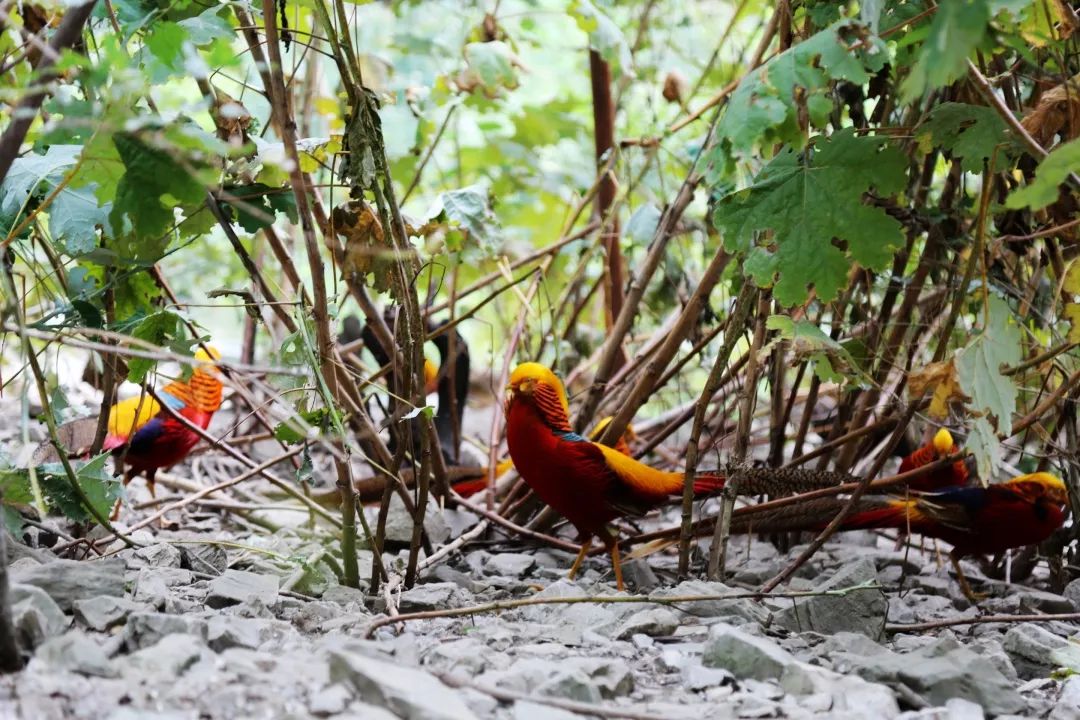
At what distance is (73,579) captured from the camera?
2.05 metres

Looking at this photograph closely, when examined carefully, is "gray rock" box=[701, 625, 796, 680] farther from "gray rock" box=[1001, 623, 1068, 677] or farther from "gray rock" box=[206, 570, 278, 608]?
"gray rock" box=[206, 570, 278, 608]

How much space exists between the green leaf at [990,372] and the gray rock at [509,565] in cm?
147

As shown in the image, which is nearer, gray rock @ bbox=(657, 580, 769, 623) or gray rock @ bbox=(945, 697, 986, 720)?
gray rock @ bbox=(945, 697, 986, 720)

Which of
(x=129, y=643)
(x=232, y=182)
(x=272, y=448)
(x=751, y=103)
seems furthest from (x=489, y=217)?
(x=272, y=448)

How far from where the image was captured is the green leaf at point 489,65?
3635mm

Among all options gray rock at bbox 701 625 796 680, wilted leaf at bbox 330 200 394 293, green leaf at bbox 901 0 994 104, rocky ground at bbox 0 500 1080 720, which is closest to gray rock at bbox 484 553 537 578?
rocky ground at bbox 0 500 1080 720

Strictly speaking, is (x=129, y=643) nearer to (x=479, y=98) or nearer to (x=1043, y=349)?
(x=1043, y=349)

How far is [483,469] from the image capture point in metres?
4.02

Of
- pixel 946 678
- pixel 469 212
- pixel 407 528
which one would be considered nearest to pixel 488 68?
pixel 469 212

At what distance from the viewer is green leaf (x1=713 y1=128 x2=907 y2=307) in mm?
2316

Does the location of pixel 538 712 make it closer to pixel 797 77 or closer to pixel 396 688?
pixel 396 688

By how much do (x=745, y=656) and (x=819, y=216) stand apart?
0.94 meters

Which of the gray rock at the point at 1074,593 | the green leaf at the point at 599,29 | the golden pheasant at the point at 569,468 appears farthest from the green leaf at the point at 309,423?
the gray rock at the point at 1074,593

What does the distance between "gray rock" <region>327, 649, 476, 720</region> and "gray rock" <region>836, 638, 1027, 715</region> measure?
0.83m
